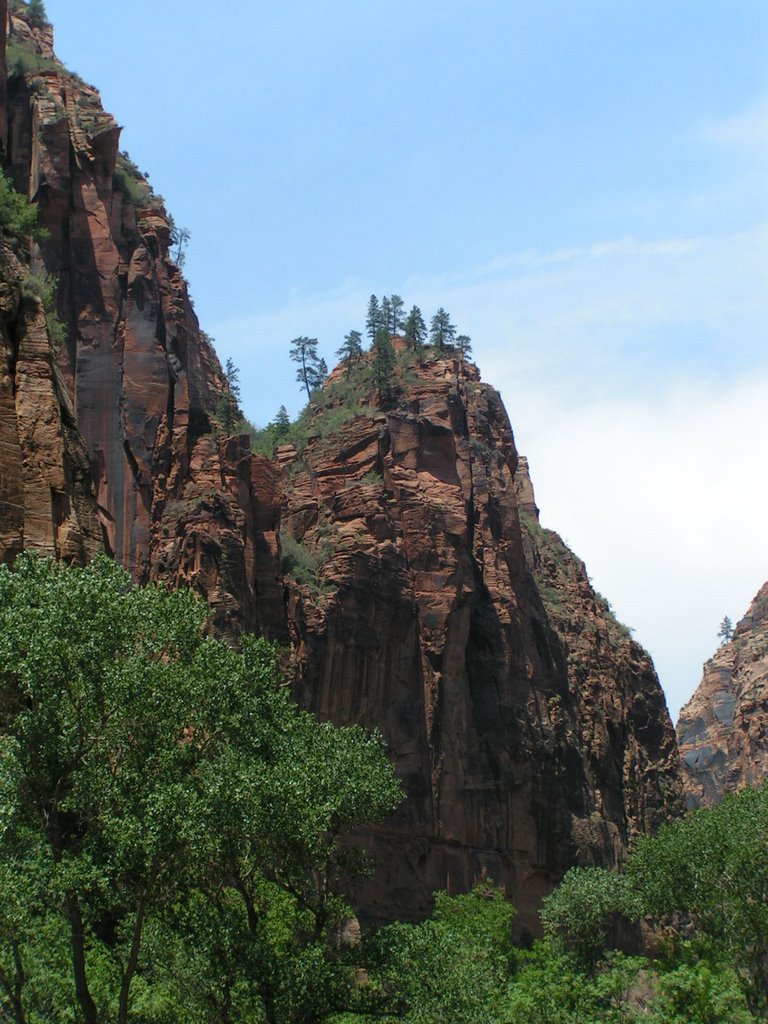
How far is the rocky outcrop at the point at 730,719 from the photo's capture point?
127562 mm

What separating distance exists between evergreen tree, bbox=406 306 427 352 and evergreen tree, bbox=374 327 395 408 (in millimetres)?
5166

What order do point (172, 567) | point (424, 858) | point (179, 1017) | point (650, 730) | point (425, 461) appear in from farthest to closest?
point (650, 730)
point (425, 461)
point (424, 858)
point (172, 567)
point (179, 1017)

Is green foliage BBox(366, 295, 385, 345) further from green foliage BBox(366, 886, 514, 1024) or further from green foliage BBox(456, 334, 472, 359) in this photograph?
green foliage BBox(366, 886, 514, 1024)

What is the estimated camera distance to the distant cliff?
65.9 meters

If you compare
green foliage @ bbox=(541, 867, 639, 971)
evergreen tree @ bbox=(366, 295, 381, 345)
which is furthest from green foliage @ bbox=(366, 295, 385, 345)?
green foliage @ bbox=(541, 867, 639, 971)

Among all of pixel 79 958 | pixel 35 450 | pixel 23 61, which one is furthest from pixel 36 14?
pixel 79 958

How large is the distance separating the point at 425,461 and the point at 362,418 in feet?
14.6

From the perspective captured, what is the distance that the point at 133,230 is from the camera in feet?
235

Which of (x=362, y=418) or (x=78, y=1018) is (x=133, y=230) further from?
(x=78, y=1018)

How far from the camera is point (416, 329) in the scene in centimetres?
9438

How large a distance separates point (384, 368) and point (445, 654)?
19.3 meters

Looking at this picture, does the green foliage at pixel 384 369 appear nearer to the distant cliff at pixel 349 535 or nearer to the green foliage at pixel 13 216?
the distant cliff at pixel 349 535

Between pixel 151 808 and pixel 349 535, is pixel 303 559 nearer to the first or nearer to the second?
pixel 349 535

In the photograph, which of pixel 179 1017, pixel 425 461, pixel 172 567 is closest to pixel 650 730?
pixel 425 461
